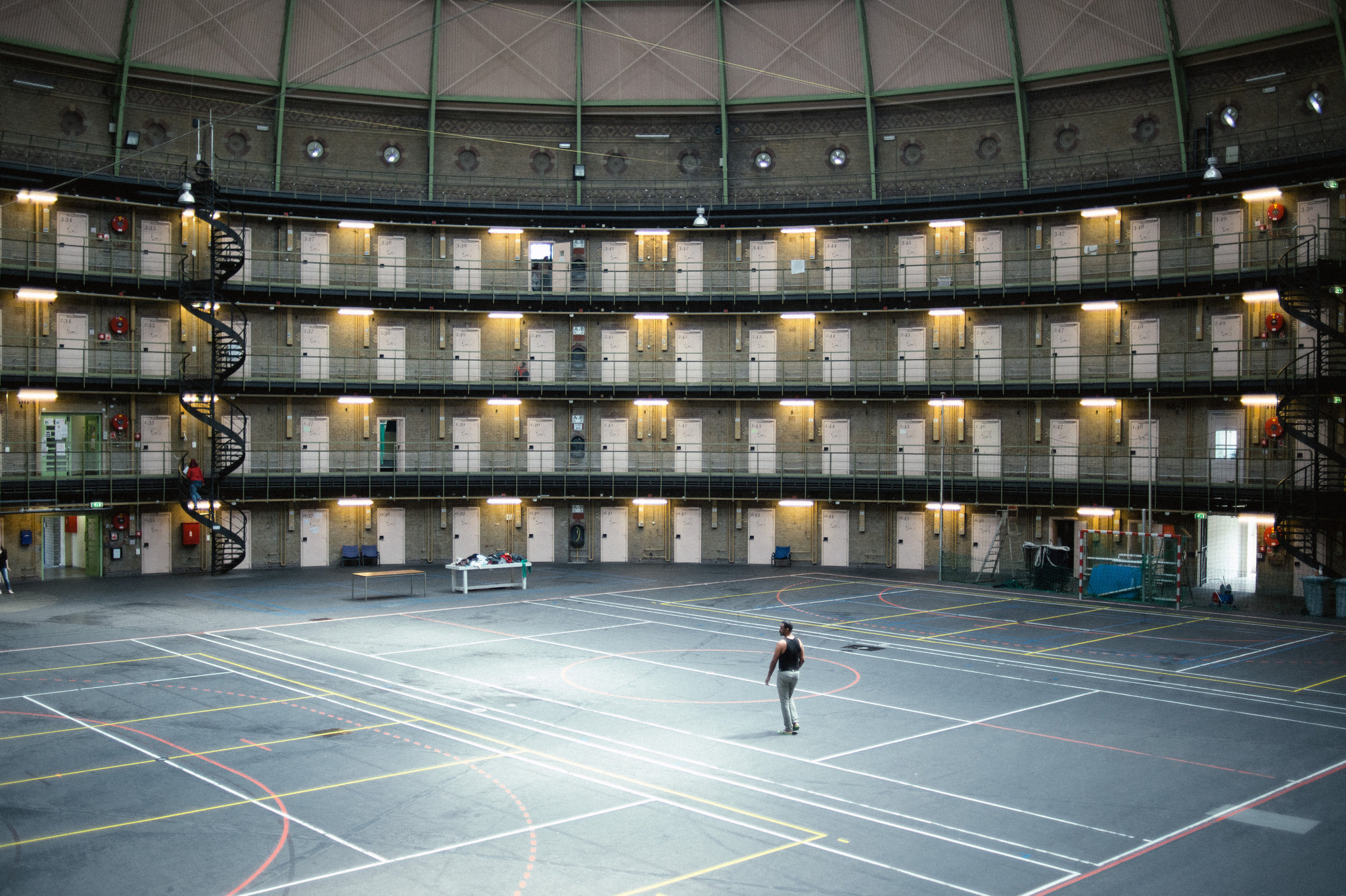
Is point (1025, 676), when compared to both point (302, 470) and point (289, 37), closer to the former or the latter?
point (302, 470)

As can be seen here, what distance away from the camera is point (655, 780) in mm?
17234

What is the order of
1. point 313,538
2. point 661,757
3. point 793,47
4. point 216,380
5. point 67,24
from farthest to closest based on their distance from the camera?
point 793,47 → point 313,538 → point 216,380 → point 67,24 → point 661,757

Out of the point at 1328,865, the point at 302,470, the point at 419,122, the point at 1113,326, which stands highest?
the point at 419,122

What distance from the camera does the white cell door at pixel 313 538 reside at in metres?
48.2

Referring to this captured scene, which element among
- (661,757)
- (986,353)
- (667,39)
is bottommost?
(661,757)

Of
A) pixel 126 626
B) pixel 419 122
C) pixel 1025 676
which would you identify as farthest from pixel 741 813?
pixel 419 122

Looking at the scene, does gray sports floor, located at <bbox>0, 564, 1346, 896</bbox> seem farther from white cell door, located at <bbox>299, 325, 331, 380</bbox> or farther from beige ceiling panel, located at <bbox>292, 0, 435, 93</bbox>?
beige ceiling panel, located at <bbox>292, 0, 435, 93</bbox>

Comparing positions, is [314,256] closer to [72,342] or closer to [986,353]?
[72,342]

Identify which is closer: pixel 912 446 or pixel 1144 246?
pixel 1144 246

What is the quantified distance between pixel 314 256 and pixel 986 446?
3071 centimetres

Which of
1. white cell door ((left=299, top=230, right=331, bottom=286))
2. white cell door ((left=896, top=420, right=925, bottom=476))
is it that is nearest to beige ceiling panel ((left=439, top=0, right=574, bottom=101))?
white cell door ((left=299, top=230, right=331, bottom=286))

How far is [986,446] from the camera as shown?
47562 millimetres

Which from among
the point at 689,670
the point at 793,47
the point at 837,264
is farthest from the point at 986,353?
the point at 689,670

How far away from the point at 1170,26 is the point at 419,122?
31601 mm
